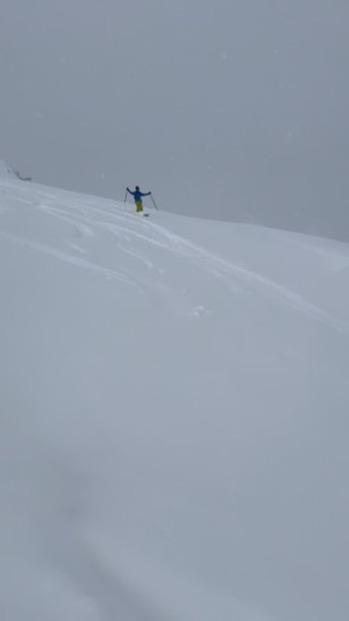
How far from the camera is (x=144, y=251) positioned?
7070mm

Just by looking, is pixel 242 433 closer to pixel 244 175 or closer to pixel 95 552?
pixel 95 552

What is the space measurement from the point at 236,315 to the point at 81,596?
305cm

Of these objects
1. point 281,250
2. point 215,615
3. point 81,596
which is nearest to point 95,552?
point 81,596

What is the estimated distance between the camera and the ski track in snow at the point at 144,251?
17.6 ft

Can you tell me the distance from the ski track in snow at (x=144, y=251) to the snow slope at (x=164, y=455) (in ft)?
0.82

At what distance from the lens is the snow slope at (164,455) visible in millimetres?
2026

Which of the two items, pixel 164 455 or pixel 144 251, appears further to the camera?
pixel 144 251

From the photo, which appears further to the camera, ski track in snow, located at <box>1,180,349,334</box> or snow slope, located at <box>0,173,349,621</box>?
ski track in snow, located at <box>1,180,349,334</box>

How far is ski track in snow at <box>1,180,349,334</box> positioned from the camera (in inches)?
211

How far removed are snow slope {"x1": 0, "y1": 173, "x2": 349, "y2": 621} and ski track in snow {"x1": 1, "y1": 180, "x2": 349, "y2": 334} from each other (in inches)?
9.8

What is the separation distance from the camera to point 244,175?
180 metres

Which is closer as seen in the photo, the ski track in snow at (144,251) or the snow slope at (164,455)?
the snow slope at (164,455)

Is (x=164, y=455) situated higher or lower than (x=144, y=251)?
lower

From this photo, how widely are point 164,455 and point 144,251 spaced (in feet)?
14.9
